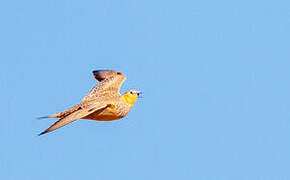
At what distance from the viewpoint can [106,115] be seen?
18469 mm

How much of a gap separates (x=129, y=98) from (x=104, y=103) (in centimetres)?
171

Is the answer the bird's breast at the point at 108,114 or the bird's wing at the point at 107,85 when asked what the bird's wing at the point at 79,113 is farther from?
the bird's wing at the point at 107,85

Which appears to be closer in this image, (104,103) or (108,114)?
(104,103)

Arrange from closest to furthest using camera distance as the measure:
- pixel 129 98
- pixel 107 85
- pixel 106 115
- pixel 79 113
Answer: pixel 79 113, pixel 106 115, pixel 129 98, pixel 107 85

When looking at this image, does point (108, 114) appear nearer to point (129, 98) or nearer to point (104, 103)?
point (104, 103)

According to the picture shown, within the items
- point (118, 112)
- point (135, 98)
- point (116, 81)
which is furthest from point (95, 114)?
point (116, 81)

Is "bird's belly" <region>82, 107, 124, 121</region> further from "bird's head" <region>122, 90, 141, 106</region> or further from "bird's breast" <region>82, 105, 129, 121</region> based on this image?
"bird's head" <region>122, 90, 141, 106</region>

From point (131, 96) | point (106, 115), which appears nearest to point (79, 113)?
point (106, 115)

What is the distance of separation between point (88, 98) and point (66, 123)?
5.50m

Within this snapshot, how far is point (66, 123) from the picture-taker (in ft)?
48.8

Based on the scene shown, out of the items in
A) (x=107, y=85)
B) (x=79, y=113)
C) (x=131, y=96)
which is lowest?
(x=79, y=113)

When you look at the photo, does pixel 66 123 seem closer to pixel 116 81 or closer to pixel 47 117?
pixel 47 117

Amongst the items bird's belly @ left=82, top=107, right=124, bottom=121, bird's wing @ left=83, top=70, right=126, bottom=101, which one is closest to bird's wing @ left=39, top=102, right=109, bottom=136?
bird's belly @ left=82, top=107, right=124, bottom=121

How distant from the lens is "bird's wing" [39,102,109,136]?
14641mm
